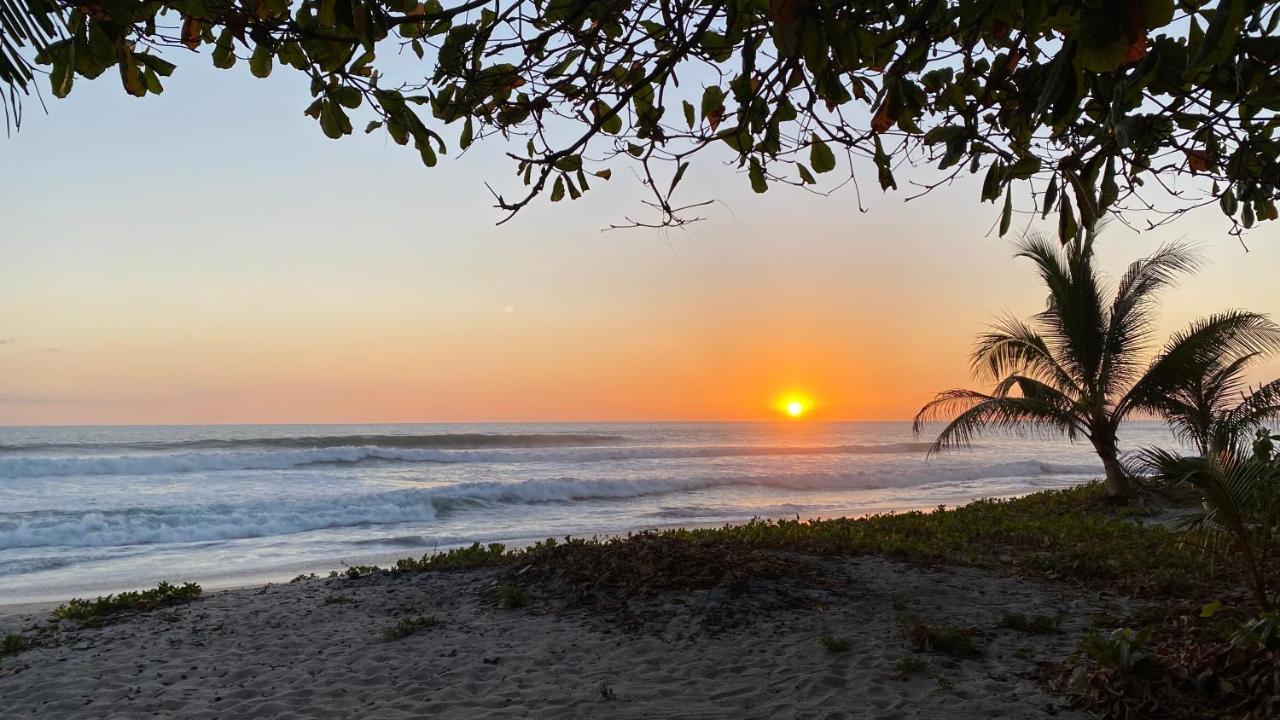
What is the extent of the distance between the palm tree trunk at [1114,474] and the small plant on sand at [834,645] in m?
8.45

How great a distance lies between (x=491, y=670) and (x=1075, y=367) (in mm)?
10287

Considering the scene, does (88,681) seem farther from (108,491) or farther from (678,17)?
(108,491)

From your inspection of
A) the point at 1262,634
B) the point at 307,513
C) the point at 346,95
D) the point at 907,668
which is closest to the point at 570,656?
the point at 907,668

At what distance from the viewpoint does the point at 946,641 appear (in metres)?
5.12

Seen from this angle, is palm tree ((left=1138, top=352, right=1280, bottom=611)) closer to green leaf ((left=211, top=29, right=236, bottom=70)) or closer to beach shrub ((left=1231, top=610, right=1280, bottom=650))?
beach shrub ((left=1231, top=610, right=1280, bottom=650))

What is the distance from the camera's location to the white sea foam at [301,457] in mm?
25438

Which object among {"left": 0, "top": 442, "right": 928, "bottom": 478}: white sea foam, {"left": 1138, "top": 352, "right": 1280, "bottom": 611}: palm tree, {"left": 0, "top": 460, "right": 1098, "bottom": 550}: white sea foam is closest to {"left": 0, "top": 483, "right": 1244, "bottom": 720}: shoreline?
{"left": 1138, "top": 352, "right": 1280, "bottom": 611}: palm tree

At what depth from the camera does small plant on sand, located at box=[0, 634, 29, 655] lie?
19.6ft

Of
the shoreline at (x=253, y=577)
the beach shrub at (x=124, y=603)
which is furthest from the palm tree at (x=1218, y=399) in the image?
the beach shrub at (x=124, y=603)

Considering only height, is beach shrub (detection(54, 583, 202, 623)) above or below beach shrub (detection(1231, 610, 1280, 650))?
below

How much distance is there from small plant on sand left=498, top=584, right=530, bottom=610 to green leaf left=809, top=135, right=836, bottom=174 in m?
5.08

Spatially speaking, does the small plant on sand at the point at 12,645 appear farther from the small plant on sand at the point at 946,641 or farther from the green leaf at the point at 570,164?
the small plant on sand at the point at 946,641

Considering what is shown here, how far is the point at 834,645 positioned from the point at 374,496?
16063mm

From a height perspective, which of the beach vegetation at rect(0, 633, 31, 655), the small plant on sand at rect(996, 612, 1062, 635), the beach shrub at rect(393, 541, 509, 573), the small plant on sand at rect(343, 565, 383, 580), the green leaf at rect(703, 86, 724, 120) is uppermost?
the green leaf at rect(703, 86, 724, 120)
